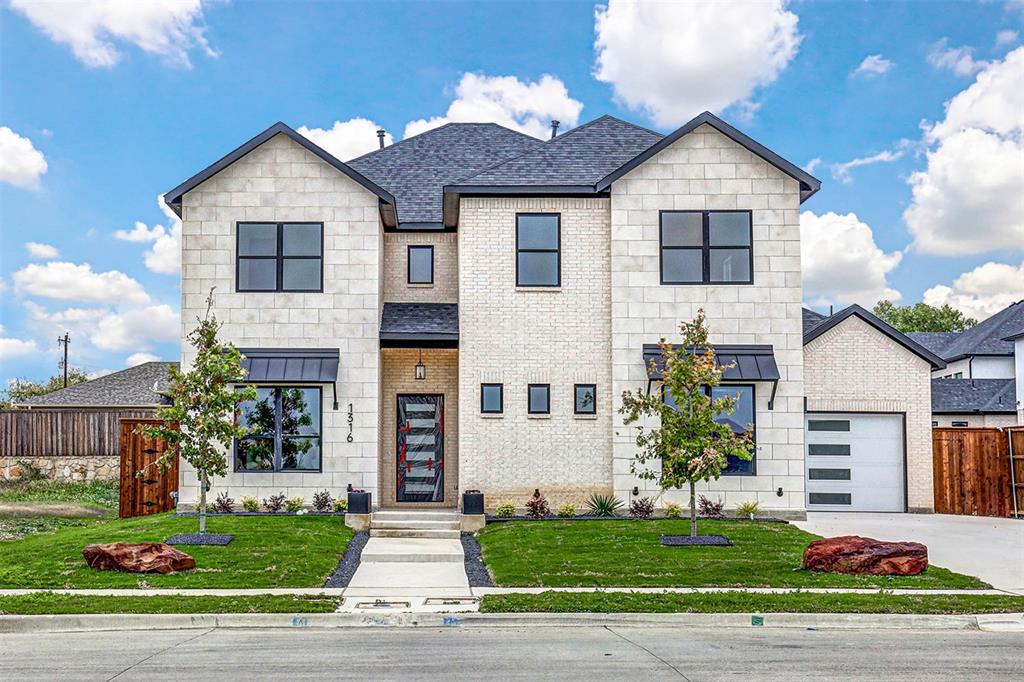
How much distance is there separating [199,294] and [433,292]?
197 inches

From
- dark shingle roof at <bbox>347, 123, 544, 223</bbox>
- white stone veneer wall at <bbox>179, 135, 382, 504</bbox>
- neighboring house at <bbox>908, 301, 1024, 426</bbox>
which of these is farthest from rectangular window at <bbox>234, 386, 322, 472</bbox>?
neighboring house at <bbox>908, 301, 1024, 426</bbox>

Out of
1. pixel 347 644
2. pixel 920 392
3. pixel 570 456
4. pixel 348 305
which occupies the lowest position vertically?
pixel 347 644

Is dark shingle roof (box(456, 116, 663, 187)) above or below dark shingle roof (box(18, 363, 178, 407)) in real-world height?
above

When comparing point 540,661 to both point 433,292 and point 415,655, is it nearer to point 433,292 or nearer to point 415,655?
point 415,655

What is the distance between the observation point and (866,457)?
845 inches

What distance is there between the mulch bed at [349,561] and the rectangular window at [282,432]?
2529 millimetres

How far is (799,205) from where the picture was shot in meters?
19.7

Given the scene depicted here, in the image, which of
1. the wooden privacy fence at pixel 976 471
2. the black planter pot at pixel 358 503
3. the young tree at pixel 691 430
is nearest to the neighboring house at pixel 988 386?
the wooden privacy fence at pixel 976 471

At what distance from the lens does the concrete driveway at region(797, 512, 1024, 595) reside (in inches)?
556

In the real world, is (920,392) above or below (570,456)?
above

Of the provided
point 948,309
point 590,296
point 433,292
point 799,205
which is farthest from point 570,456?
point 948,309

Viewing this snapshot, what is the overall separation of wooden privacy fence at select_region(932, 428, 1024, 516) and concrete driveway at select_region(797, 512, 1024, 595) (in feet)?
2.18

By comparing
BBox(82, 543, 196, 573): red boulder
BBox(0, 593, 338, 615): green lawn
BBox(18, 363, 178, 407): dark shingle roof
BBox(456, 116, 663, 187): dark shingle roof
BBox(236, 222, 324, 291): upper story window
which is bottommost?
BBox(0, 593, 338, 615): green lawn

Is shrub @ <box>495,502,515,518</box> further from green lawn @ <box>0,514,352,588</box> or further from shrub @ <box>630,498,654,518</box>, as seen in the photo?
green lawn @ <box>0,514,352,588</box>
